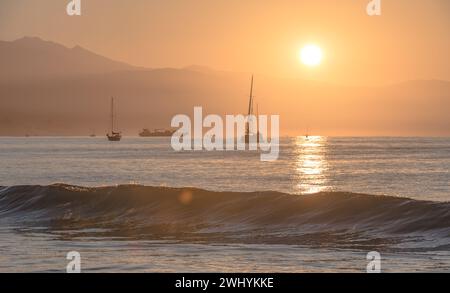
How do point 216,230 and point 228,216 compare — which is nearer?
point 216,230

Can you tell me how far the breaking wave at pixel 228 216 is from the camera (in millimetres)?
25453

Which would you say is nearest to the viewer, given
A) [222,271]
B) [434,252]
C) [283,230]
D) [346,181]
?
[222,271]

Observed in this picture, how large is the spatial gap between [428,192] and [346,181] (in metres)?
15.7

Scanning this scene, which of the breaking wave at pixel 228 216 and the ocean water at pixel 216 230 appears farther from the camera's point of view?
the breaking wave at pixel 228 216

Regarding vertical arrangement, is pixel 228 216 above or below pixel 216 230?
above

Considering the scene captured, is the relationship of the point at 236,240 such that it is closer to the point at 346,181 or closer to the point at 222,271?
the point at 222,271

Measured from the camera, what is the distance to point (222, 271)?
17.7 meters

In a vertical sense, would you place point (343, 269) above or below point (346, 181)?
below

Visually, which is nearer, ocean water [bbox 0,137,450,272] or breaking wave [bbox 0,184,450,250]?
ocean water [bbox 0,137,450,272]

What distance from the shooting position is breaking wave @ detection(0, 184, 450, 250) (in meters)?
25.5

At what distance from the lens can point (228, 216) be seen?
32.3 m

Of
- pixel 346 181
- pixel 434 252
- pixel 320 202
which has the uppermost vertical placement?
pixel 346 181
